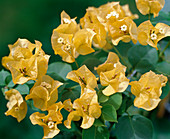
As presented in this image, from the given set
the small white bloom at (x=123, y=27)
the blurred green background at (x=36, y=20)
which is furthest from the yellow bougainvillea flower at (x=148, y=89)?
the blurred green background at (x=36, y=20)

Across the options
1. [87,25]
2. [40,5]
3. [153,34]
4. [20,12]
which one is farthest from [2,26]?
[153,34]

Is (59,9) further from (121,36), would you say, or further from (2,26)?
(121,36)

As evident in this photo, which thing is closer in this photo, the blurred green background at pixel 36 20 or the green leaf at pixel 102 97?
the green leaf at pixel 102 97

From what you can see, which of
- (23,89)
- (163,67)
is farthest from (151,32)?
(23,89)

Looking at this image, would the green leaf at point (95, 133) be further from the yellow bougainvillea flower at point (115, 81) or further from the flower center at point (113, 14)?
the flower center at point (113, 14)

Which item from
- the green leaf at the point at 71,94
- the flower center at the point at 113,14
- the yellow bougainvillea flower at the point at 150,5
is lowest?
the green leaf at the point at 71,94

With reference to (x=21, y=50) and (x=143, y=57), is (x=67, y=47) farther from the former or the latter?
(x=143, y=57)
